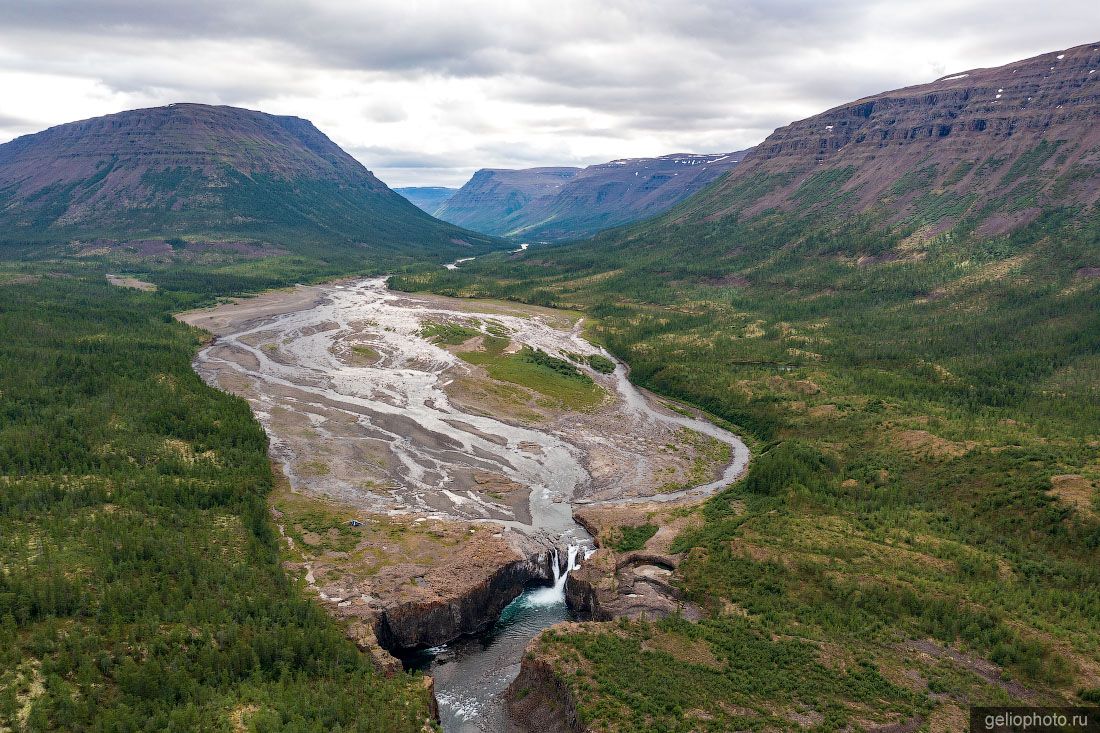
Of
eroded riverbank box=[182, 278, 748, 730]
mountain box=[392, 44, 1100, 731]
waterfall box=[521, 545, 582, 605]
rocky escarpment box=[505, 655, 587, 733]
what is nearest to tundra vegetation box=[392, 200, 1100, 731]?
mountain box=[392, 44, 1100, 731]

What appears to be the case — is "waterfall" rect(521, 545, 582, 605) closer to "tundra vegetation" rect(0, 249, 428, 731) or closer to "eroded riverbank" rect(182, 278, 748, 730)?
"eroded riverbank" rect(182, 278, 748, 730)

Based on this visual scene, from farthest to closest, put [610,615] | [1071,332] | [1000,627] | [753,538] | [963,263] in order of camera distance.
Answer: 1. [963,263]
2. [1071,332]
3. [753,538]
4. [610,615]
5. [1000,627]

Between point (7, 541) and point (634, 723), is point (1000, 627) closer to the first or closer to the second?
point (634, 723)

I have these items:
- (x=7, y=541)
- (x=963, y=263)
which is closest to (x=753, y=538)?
(x=7, y=541)

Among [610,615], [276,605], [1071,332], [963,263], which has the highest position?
[963,263]

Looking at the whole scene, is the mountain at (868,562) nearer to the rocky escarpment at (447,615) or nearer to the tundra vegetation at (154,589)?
the rocky escarpment at (447,615)

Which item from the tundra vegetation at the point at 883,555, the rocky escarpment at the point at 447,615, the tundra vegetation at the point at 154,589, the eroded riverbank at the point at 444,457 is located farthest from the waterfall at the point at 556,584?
the tundra vegetation at the point at 154,589
